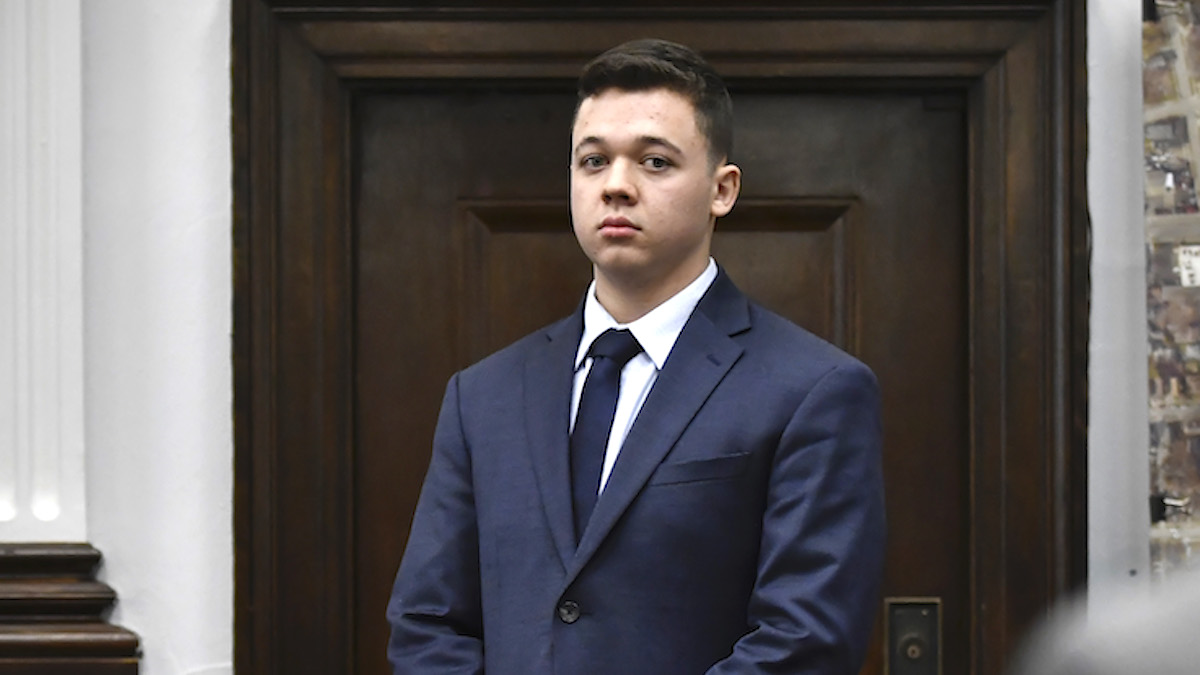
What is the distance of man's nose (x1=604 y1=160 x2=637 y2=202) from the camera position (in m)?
1.69

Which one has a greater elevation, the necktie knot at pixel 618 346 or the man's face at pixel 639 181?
the man's face at pixel 639 181

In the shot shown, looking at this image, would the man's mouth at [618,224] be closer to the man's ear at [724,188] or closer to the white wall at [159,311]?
the man's ear at [724,188]

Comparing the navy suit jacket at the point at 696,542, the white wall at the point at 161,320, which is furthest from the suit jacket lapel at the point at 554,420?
the white wall at the point at 161,320

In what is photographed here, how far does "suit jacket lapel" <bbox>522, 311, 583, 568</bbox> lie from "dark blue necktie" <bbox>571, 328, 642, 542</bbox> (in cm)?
2

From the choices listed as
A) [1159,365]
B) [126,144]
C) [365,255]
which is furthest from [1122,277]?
[126,144]

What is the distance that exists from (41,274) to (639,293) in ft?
3.83

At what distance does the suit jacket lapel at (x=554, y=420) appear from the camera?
5.42 ft

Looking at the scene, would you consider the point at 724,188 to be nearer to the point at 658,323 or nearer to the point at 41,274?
the point at 658,323

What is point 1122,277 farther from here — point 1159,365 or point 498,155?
point 498,155

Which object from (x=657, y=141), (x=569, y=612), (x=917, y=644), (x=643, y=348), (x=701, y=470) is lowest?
(x=917, y=644)

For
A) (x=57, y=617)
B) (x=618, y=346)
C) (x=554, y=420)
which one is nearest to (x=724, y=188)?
(x=618, y=346)

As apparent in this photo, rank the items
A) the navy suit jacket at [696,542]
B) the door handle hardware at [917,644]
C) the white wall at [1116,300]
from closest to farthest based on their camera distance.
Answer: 1. the navy suit jacket at [696,542]
2. the white wall at [1116,300]
3. the door handle hardware at [917,644]

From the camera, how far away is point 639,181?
1706 millimetres

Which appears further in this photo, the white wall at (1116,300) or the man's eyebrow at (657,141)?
the white wall at (1116,300)
